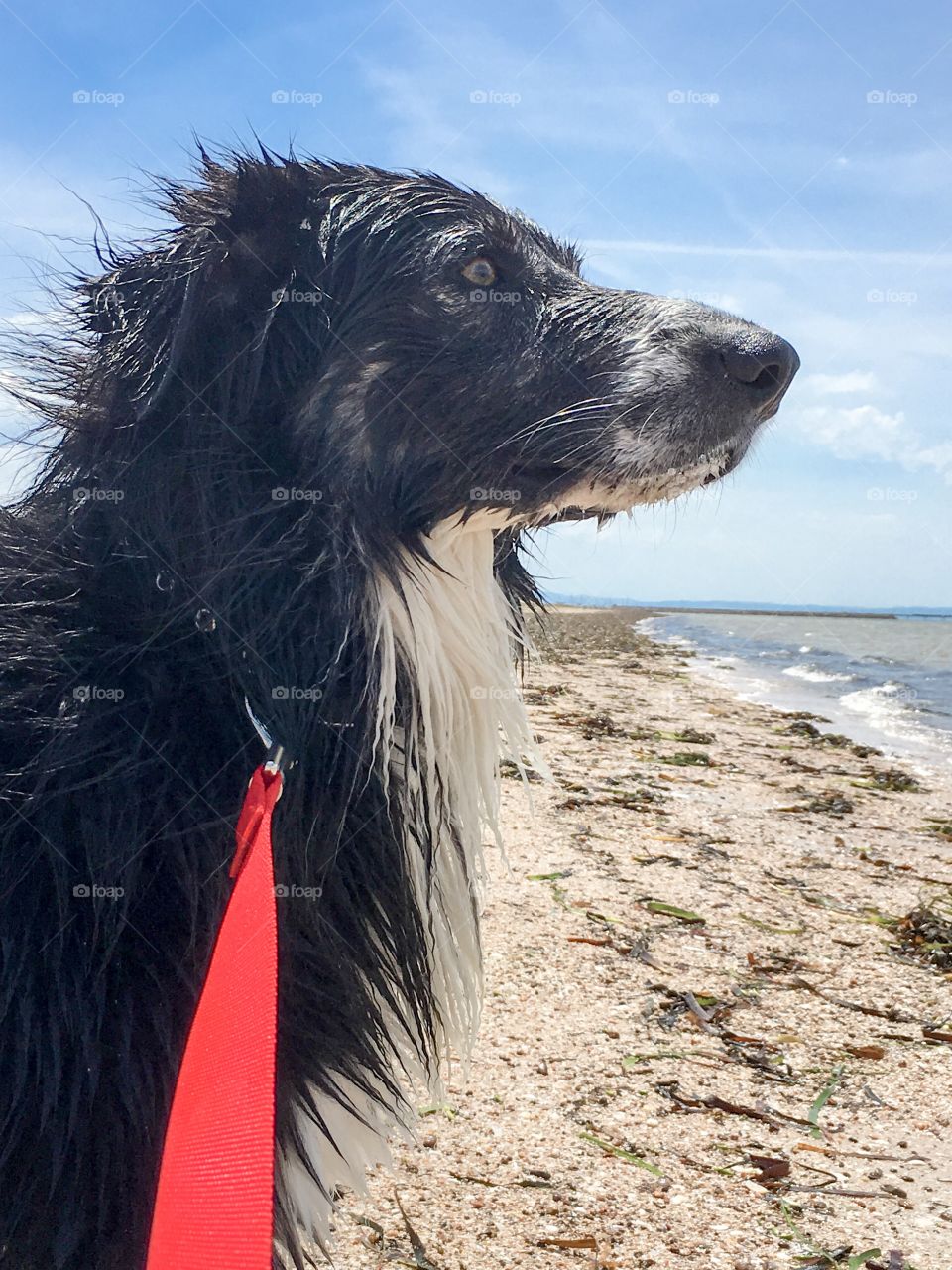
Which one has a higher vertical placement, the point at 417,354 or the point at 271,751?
the point at 417,354

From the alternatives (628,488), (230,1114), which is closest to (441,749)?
(628,488)

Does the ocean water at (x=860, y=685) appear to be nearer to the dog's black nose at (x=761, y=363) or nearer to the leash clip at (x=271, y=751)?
the dog's black nose at (x=761, y=363)

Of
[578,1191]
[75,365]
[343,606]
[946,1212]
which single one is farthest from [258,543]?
[946,1212]

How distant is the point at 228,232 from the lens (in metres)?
2.32

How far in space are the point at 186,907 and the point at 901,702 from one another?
17991 mm

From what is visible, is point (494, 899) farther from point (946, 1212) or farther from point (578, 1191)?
point (946, 1212)

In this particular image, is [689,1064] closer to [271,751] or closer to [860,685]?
[271,751]

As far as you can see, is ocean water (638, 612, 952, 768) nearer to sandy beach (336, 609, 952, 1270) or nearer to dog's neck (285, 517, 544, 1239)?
sandy beach (336, 609, 952, 1270)

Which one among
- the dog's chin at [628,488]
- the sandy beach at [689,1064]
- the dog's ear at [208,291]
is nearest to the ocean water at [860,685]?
the sandy beach at [689,1064]

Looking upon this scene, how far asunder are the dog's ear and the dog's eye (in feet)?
1.29

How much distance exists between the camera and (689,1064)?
11.9ft

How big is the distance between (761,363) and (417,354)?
0.87 m

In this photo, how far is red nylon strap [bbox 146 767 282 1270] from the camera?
4.42ft

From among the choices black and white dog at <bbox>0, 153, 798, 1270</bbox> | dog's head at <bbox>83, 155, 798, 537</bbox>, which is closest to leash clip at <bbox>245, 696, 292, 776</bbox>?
black and white dog at <bbox>0, 153, 798, 1270</bbox>
